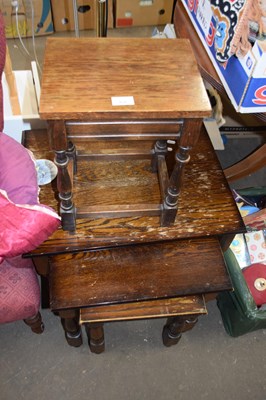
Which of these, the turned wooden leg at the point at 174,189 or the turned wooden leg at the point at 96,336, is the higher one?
the turned wooden leg at the point at 174,189

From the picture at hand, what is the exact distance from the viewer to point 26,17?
2352 millimetres

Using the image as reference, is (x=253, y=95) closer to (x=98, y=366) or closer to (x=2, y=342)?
(x=98, y=366)

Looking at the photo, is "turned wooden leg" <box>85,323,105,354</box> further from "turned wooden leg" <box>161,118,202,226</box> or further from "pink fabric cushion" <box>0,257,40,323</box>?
"turned wooden leg" <box>161,118,202,226</box>

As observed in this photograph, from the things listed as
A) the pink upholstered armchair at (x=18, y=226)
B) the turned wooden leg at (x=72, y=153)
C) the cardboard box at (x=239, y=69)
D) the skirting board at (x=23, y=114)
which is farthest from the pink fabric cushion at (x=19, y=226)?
the cardboard box at (x=239, y=69)

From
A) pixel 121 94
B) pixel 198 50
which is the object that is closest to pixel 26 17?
pixel 198 50

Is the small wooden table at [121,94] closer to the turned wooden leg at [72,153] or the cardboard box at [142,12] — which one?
the turned wooden leg at [72,153]

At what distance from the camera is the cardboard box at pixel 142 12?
2.56m

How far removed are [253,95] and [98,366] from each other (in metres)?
1.09

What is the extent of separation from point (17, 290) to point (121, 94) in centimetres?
67

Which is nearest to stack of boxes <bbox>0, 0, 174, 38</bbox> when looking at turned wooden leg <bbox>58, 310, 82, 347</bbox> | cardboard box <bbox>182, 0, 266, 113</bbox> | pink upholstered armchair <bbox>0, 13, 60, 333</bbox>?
cardboard box <bbox>182, 0, 266, 113</bbox>

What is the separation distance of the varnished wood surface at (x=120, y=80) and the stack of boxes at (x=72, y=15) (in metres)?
1.70

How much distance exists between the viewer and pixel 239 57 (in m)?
0.95

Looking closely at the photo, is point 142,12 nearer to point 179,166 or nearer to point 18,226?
point 179,166

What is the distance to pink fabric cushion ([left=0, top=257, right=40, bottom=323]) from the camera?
1071 mm
